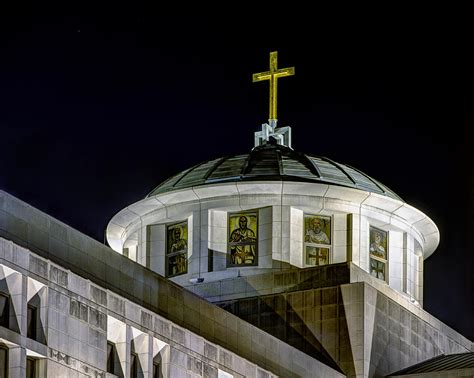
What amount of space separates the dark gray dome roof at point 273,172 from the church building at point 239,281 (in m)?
0.11

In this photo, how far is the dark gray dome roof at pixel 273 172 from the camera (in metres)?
71.6

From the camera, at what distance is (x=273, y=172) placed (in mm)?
71938

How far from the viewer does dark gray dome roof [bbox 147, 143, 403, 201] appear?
235ft

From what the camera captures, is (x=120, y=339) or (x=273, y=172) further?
(x=273, y=172)

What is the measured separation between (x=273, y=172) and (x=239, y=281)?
6022mm

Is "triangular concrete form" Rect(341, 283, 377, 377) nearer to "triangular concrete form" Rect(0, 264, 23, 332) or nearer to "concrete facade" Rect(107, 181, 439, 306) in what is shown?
"concrete facade" Rect(107, 181, 439, 306)

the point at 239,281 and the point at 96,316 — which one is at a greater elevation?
the point at 239,281

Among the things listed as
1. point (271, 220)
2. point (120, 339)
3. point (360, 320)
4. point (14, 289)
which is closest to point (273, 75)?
point (271, 220)

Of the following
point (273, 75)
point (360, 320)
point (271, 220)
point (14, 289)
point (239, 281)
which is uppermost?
point (273, 75)

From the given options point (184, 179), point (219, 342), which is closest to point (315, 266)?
point (184, 179)

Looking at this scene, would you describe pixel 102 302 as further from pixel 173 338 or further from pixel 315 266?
pixel 315 266

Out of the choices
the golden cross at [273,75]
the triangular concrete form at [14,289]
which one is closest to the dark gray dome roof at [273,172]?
the golden cross at [273,75]

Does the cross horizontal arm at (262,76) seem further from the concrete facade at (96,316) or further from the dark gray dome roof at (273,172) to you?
the concrete facade at (96,316)

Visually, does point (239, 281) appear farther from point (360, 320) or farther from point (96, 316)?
point (96, 316)
